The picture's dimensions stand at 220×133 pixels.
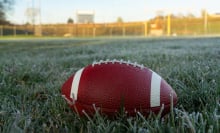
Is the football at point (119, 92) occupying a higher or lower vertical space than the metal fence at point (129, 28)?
lower

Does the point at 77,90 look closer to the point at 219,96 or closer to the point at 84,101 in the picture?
the point at 84,101

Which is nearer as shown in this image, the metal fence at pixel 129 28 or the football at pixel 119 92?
the football at pixel 119 92

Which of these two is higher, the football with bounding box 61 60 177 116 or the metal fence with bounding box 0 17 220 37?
the metal fence with bounding box 0 17 220 37

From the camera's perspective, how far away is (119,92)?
1.51 m

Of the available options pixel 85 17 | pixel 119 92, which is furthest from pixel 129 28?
pixel 119 92

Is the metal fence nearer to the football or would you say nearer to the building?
the building

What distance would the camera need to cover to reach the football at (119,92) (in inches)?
59.3

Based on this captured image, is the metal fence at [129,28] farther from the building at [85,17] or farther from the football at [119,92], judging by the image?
the football at [119,92]

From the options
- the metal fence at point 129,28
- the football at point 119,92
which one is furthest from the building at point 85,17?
the football at point 119,92

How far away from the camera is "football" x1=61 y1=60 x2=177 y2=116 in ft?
4.94

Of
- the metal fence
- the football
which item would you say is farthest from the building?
the football

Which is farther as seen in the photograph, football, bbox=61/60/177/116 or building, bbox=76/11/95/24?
building, bbox=76/11/95/24

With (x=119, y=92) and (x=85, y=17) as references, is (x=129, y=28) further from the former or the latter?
(x=119, y=92)

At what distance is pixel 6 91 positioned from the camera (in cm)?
232
